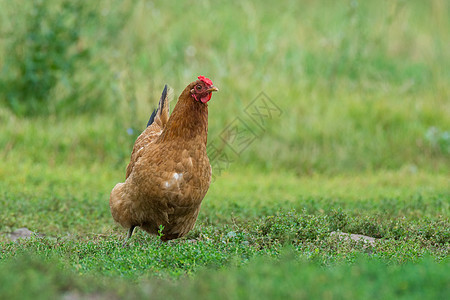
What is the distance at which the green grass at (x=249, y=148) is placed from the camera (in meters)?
3.91

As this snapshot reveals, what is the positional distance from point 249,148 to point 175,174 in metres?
4.67

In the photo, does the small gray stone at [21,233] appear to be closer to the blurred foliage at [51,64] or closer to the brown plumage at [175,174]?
the brown plumage at [175,174]

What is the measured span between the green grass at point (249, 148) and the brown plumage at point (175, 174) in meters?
0.26

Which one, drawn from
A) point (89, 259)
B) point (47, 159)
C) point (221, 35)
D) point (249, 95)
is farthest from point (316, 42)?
point (89, 259)

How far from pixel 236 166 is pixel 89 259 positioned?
5.20 m

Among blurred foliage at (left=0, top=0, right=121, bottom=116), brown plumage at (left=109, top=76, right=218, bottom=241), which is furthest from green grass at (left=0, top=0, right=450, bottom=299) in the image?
brown plumage at (left=109, top=76, right=218, bottom=241)

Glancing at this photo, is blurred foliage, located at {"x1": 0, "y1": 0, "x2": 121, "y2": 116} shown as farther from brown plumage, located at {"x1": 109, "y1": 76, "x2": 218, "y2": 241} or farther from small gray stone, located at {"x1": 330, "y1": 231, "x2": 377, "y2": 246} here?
small gray stone, located at {"x1": 330, "y1": 231, "x2": 377, "y2": 246}

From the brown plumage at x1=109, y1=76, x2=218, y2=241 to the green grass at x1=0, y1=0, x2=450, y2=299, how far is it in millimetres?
262

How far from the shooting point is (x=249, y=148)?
9938 millimetres

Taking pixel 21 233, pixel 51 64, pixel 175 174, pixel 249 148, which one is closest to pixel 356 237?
pixel 175 174

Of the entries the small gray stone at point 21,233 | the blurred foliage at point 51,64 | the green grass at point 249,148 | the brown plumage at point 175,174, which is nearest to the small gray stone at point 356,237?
the green grass at point 249,148

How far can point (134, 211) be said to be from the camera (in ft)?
18.5

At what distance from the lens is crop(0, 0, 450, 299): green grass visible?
12.8 feet

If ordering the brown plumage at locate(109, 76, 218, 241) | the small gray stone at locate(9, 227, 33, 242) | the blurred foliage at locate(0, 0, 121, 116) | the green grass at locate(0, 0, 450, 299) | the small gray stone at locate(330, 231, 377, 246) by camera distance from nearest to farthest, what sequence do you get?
the green grass at locate(0, 0, 450, 299) < the brown plumage at locate(109, 76, 218, 241) < the small gray stone at locate(330, 231, 377, 246) < the small gray stone at locate(9, 227, 33, 242) < the blurred foliage at locate(0, 0, 121, 116)
